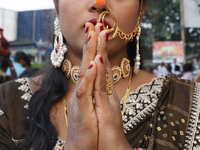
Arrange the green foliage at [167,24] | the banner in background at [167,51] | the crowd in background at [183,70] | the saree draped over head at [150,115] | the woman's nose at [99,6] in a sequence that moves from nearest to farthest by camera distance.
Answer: the woman's nose at [99,6] < the saree draped over head at [150,115] < the crowd in background at [183,70] < the banner in background at [167,51] < the green foliage at [167,24]

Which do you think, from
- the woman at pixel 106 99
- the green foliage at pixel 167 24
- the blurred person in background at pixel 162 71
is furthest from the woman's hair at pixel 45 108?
the green foliage at pixel 167 24

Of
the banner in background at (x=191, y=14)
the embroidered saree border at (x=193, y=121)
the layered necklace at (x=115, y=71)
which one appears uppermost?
the banner in background at (x=191, y=14)

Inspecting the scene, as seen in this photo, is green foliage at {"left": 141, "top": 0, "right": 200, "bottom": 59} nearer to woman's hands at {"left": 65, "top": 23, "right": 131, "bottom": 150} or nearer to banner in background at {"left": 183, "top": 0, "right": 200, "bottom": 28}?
banner in background at {"left": 183, "top": 0, "right": 200, "bottom": 28}

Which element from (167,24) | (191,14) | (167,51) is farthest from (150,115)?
(167,24)

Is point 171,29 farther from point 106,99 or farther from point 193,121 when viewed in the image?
point 106,99

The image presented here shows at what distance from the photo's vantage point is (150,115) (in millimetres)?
1568

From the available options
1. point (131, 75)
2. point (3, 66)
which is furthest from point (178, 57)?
point (131, 75)

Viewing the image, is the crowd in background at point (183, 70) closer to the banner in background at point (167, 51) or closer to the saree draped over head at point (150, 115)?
the banner in background at point (167, 51)

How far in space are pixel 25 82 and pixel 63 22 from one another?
52cm

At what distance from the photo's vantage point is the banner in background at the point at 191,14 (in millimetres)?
4301

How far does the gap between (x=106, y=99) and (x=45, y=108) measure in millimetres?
652

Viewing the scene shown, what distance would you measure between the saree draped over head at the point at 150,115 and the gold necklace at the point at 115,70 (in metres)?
0.14

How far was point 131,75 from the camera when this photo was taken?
176cm

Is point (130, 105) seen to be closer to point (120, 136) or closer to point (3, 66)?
point (120, 136)
